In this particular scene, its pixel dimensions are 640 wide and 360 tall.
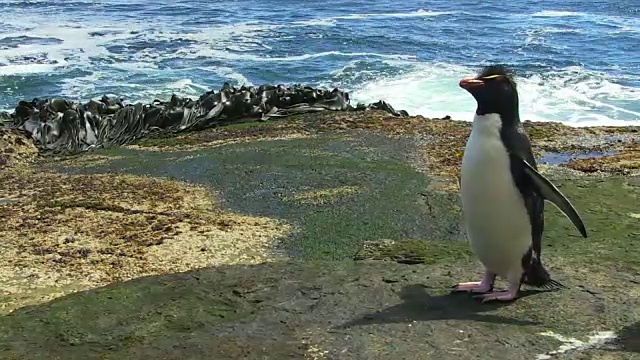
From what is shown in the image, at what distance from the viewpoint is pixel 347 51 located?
858 inches

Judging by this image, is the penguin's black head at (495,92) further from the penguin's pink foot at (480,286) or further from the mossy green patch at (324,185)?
the mossy green patch at (324,185)

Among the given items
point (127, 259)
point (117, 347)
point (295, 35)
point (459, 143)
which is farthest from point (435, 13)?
point (117, 347)

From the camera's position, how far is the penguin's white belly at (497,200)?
365 cm

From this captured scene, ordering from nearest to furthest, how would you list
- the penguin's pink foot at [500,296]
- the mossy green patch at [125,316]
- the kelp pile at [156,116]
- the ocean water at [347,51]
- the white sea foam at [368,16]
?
the mossy green patch at [125,316]
the penguin's pink foot at [500,296]
the kelp pile at [156,116]
the ocean water at [347,51]
the white sea foam at [368,16]

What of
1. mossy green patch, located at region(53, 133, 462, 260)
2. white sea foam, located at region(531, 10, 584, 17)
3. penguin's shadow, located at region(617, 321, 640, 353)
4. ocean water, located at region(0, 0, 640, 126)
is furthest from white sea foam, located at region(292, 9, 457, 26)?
penguin's shadow, located at region(617, 321, 640, 353)

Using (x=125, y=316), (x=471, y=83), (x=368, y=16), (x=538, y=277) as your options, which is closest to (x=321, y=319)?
(x=125, y=316)

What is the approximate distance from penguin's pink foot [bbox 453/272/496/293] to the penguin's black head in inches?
30.7

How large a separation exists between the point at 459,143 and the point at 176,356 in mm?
5909

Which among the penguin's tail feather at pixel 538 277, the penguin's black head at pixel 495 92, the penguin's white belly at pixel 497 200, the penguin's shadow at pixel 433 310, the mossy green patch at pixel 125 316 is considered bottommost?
the mossy green patch at pixel 125 316

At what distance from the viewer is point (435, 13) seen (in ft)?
99.7

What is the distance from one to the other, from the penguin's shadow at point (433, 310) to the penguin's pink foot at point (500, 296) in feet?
0.07

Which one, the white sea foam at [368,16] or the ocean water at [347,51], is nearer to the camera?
the ocean water at [347,51]

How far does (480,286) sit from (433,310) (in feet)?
1.14

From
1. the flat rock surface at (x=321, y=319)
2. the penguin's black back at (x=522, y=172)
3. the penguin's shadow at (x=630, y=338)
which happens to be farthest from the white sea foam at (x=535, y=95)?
the penguin's shadow at (x=630, y=338)
